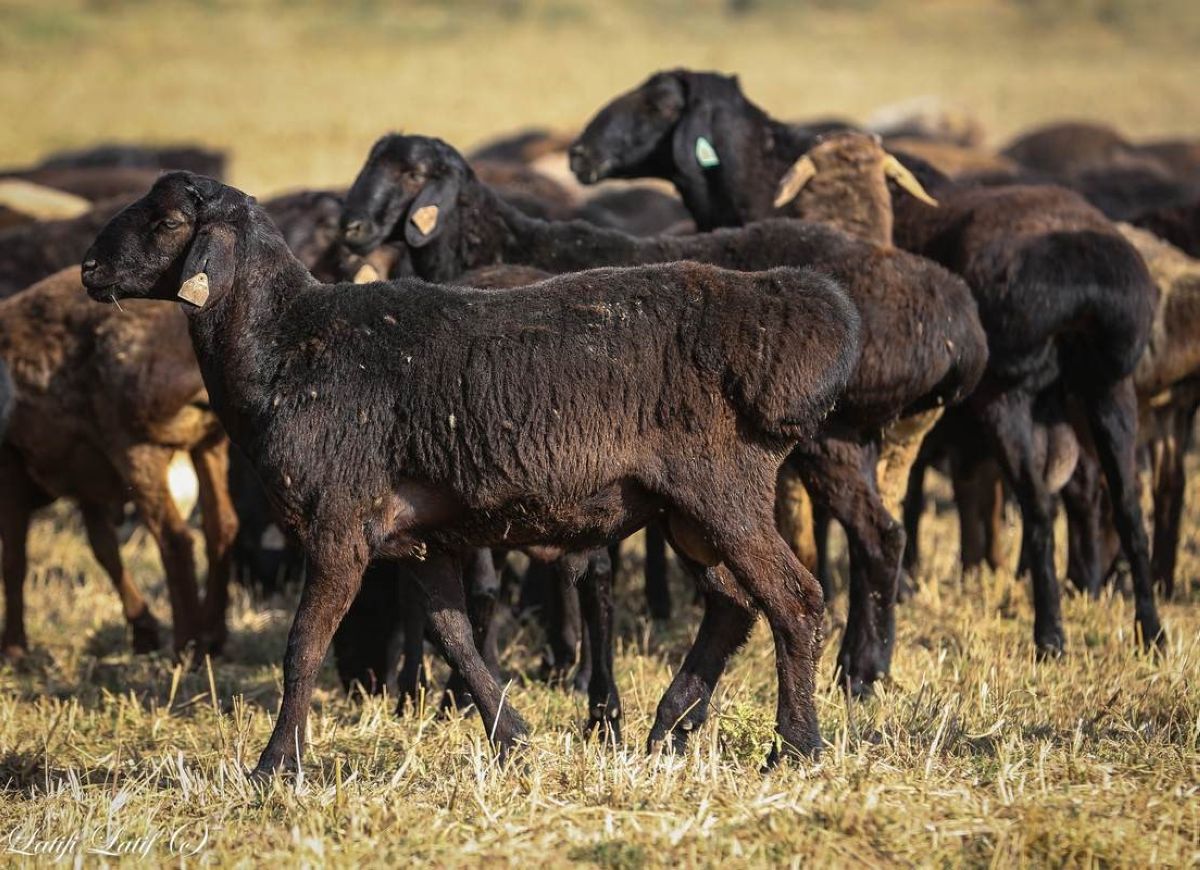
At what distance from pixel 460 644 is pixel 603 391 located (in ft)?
3.78

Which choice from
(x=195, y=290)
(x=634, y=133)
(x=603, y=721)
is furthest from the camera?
(x=634, y=133)

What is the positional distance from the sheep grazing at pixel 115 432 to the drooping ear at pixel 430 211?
4.46 ft

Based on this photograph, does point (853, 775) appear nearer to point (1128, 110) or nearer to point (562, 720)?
point (562, 720)

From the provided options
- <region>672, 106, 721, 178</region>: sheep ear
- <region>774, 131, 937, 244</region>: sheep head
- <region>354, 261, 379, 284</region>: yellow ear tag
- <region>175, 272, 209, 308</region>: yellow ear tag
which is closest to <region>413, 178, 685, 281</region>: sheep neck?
<region>354, 261, 379, 284</region>: yellow ear tag

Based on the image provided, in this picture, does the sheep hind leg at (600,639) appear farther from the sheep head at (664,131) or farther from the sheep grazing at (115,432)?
the sheep head at (664,131)

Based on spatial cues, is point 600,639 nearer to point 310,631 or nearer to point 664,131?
point 310,631

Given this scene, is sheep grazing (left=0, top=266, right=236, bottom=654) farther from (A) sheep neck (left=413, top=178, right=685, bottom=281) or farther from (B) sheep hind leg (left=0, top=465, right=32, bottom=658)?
(A) sheep neck (left=413, top=178, right=685, bottom=281)

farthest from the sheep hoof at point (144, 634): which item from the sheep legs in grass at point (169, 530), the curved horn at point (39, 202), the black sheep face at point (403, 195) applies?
the curved horn at point (39, 202)

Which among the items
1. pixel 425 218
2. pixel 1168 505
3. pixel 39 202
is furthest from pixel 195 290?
pixel 39 202

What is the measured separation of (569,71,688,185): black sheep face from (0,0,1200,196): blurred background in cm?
Result: 1834

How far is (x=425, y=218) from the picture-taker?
912 cm

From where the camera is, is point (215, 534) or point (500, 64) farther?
point (500, 64)

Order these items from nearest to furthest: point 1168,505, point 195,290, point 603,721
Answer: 1. point 195,290
2. point 603,721
3. point 1168,505

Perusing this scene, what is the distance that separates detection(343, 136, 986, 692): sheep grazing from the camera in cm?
798
